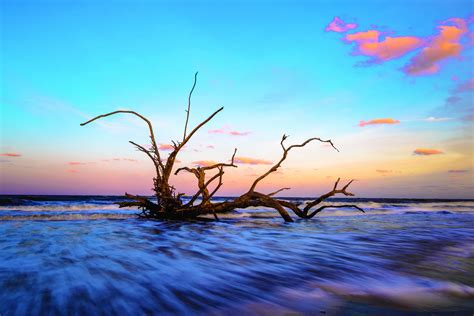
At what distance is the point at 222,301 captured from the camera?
2445mm

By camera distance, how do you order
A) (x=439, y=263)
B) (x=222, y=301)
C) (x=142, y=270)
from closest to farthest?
(x=222, y=301)
(x=142, y=270)
(x=439, y=263)

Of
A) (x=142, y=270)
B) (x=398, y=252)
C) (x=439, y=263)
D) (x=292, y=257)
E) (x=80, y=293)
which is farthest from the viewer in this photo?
(x=398, y=252)

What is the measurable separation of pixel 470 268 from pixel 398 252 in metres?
1.16

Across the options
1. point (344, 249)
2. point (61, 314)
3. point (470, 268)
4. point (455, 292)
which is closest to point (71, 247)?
point (61, 314)

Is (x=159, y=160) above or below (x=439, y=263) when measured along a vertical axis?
above

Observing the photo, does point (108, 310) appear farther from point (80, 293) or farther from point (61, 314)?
point (80, 293)

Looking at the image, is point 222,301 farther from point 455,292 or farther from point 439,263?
point 439,263

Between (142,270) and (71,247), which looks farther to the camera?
(71,247)

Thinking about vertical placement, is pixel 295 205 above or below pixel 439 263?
above

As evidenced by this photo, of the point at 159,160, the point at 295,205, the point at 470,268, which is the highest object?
the point at 159,160

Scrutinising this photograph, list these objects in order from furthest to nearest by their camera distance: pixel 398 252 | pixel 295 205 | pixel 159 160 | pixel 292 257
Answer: pixel 295 205, pixel 159 160, pixel 398 252, pixel 292 257

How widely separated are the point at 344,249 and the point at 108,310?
3.88 m

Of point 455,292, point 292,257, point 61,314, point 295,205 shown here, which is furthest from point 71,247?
point 295,205

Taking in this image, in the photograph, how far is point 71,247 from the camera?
16.2 ft
